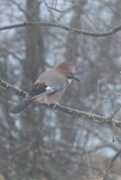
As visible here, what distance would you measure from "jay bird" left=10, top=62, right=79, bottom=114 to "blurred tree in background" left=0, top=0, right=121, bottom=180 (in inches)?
128

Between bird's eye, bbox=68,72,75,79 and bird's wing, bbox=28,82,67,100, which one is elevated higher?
bird's wing, bbox=28,82,67,100

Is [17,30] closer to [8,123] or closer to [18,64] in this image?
[18,64]

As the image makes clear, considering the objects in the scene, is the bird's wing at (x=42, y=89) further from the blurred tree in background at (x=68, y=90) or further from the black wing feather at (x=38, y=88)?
the blurred tree in background at (x=68, y=90)

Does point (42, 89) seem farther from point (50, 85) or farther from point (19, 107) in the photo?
point (19, 107)

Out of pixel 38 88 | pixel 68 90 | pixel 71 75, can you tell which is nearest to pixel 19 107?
pixel 38 88

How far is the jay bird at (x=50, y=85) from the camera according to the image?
20.0 ft

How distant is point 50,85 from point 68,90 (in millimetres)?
4026

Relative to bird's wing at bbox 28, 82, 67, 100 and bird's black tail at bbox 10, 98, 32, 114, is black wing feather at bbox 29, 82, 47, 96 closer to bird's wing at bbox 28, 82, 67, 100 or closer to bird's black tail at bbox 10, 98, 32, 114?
bird's wing at bbox 28, 82, 67, 100

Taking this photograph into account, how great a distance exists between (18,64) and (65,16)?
41.2 inches

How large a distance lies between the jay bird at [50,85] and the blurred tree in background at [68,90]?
3262 mm

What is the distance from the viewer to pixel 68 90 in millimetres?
10469

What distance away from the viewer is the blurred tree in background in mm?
10117

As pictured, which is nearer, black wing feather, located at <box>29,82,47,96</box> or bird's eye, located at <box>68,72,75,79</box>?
black wing feather, located at <box>29,82,47,96</box>

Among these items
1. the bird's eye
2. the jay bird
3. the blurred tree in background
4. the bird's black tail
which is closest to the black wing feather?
the jay bird
